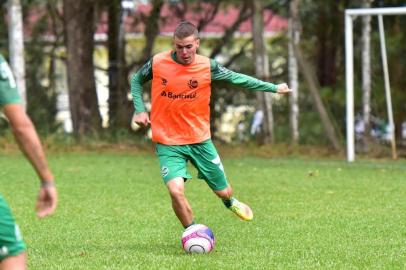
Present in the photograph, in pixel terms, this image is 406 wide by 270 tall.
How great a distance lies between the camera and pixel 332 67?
28109 millimetres

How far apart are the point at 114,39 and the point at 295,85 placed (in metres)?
→ 6.18

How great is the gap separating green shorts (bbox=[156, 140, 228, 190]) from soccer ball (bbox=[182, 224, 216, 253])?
532 millimetres

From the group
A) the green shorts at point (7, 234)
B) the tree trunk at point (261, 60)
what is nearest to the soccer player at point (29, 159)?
the green shorts at point (7, 234)

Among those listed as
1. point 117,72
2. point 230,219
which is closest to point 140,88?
point 230,219

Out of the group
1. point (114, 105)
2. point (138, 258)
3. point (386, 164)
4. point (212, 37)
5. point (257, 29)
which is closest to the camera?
point (138, 258)

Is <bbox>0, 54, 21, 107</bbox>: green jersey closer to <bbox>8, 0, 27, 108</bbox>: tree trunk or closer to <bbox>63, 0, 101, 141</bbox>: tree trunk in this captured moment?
<bbox>8, 0, 27, 108</bbox>: tree trunk

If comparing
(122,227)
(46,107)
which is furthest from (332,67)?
(122,227)

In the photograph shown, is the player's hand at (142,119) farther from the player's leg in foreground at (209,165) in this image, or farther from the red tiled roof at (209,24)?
the red tiled roof at (209,24)

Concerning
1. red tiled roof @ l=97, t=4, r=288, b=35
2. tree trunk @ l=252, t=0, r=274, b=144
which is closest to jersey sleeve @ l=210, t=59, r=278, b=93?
tree trunk @ l=252, t=0, r=274, b=144

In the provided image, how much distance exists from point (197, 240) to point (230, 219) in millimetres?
2671

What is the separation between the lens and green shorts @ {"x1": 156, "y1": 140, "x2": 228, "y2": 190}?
9.51m

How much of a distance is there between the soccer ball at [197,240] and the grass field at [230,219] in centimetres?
10

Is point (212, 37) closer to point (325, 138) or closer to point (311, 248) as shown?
point (325, 138)

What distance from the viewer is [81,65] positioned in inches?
1009
